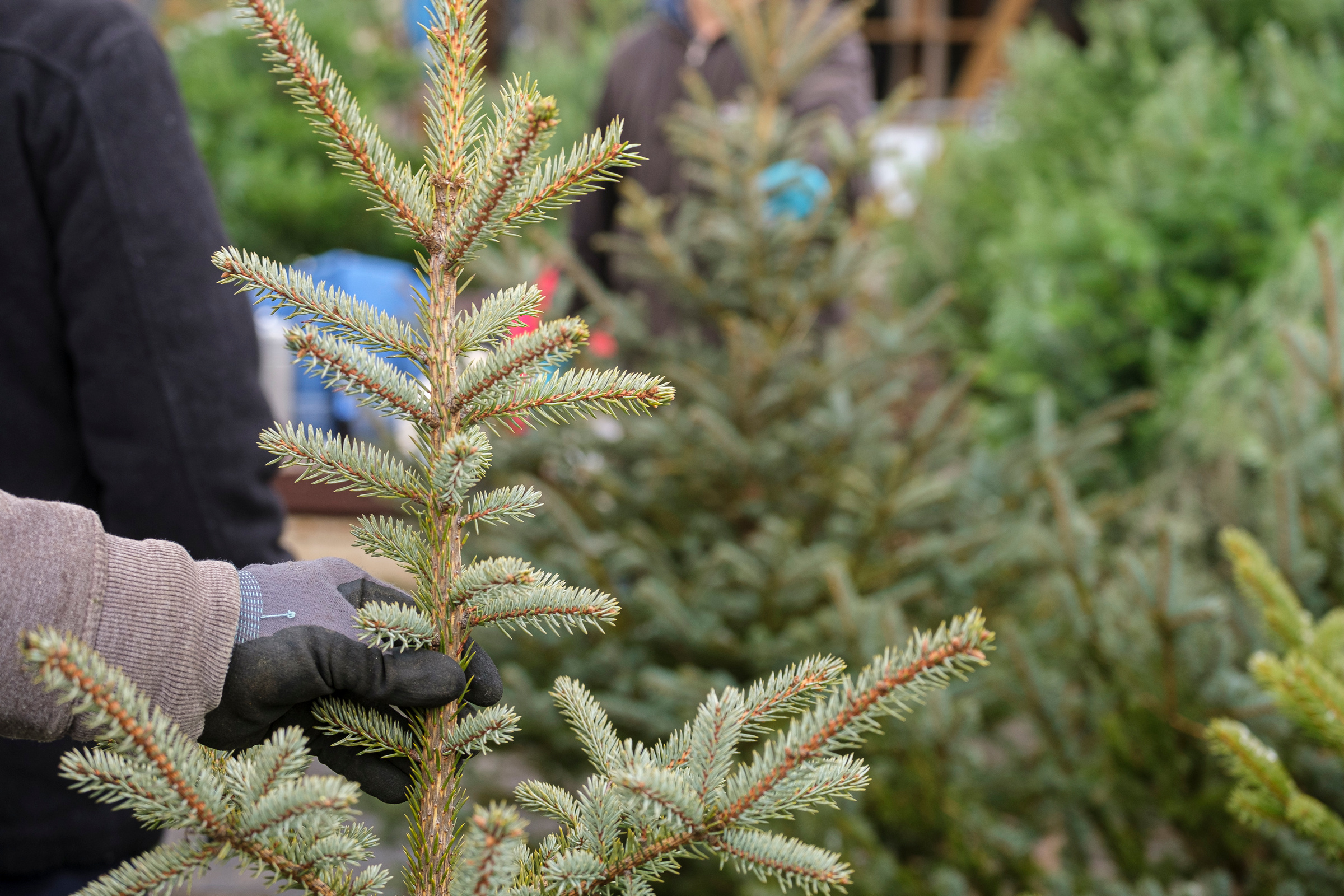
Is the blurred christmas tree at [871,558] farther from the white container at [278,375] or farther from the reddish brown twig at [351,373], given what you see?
the reddish brown twig at [351,373]

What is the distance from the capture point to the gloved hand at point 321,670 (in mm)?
849

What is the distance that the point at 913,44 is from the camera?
16.9 metres

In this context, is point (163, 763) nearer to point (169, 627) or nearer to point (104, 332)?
point (169, 627)

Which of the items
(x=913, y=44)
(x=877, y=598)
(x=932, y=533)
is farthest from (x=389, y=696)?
(x=913, y=44)

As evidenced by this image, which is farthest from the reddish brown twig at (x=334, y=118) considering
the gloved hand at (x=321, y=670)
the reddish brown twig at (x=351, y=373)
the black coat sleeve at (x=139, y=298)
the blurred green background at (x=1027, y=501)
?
the blurred green background at (x=1027, y=501)

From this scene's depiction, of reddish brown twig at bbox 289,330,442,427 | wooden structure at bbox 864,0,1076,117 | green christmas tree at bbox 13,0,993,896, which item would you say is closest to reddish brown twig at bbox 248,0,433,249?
green christmas tree at bbox 13,0,993,896

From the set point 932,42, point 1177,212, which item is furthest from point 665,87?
point 932,42

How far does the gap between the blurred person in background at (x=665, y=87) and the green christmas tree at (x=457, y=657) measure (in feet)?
8.62

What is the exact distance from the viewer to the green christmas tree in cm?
71

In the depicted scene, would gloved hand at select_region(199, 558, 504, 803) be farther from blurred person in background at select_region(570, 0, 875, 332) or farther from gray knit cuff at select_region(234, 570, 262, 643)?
blurred person in background at select_region(570, 0, 875, 332)

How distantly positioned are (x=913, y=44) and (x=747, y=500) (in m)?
16.2

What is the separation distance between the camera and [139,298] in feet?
4.99

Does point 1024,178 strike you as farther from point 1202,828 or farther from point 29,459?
point 29,459

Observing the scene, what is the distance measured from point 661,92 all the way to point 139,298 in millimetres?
2463
